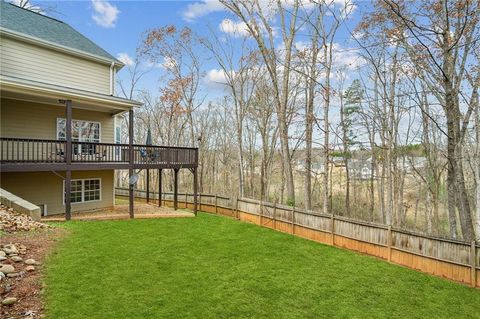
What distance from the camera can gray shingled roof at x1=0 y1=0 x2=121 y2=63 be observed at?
12.5m

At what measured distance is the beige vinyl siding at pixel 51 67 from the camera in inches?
462

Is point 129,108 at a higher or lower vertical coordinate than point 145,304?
higher

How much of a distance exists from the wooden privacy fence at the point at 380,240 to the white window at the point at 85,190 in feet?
23.8

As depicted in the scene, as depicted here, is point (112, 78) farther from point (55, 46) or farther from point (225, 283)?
point (225, 283)

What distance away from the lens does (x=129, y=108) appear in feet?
43.3

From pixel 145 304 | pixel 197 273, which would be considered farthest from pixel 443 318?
pixel 145 304

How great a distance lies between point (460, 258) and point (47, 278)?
9.51 meters

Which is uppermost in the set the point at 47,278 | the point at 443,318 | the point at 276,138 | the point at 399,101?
the point at 399,101

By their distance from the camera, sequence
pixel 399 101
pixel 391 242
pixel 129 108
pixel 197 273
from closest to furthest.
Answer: pixel 197 273 → pixel 391 242 → pixel 129 108 → pixel 399 101

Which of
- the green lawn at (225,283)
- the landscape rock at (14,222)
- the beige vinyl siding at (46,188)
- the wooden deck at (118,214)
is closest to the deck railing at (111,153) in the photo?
the beige vinyl siding at (46,188)

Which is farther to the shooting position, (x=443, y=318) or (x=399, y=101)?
(x=399, y=101)

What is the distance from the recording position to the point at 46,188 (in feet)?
42.2

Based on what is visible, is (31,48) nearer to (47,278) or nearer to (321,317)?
(47,278)

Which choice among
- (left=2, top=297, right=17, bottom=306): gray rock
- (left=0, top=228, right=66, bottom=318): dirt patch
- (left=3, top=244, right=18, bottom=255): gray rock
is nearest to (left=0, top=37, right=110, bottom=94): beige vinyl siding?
(left=0, top=228, right=66, bottom=318): dirt patch
